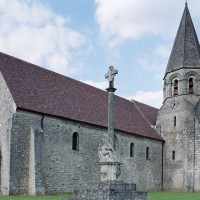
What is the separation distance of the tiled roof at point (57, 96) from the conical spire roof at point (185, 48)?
6.66 meters

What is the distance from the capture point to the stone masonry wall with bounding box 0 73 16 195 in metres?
21.4

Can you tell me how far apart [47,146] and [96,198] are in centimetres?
998

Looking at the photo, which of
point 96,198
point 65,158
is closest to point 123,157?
point 65,158

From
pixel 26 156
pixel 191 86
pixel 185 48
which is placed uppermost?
pixel 185 48

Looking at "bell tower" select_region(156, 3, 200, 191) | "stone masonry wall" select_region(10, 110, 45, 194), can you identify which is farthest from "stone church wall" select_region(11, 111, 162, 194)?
"bell tower" select_region(156, 3, 200, 191)

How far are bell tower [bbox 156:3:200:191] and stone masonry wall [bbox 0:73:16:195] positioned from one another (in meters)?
16.4

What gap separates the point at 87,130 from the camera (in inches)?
1034

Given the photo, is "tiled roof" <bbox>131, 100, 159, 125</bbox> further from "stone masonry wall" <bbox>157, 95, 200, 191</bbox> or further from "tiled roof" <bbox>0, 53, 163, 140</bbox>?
"tiled roof" <bbox>0, 53, 163, 140</bbox>

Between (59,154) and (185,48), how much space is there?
55.5ft

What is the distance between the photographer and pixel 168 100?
35.3 metres

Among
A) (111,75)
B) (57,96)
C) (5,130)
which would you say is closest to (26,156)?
(5,130)

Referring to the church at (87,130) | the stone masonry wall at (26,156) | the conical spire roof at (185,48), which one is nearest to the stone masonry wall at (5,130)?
the church at (87,130)

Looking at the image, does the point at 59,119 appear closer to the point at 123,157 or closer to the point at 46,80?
the point at 46,80

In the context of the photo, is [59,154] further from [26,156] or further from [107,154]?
[107,154]
